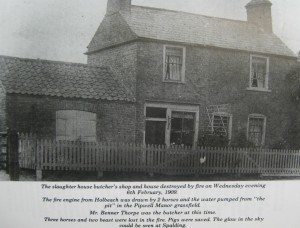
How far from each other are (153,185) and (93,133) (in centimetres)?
477

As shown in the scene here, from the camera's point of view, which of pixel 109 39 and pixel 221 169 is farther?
pixel 109 39

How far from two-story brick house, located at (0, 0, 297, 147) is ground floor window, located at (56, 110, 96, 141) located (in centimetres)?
2

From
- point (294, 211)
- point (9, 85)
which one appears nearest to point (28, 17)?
point (9, 85)

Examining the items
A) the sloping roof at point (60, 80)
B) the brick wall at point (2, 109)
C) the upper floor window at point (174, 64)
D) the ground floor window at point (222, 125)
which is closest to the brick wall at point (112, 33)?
the sloping roof at point (60, 80)

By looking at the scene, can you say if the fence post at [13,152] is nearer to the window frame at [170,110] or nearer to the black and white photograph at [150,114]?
the black and white photograph at [150,114]

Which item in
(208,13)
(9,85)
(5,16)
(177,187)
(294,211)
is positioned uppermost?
(208,13)

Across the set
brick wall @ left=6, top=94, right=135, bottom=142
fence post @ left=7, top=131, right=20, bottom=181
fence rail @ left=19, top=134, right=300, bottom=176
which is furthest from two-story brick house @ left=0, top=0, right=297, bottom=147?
fence post @ left=7, top=131, right=20, bottom=181

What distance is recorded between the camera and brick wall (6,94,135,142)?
8.50 meters

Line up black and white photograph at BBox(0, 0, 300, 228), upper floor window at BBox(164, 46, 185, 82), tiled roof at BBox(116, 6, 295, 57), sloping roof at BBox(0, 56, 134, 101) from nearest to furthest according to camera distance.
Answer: black and white photograph at BBox(0, 0, 300, 228)
sloping roof at BBox(0, 56, 134, 101)
tiled roof at BBox(116, 6, 295, 57)
upper floor window at BBox(164, 46, 185, 82)

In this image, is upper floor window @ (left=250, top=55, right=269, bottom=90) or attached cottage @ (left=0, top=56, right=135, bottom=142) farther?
upper floor window @ (left=250, top=55, right=269, bottom=90)

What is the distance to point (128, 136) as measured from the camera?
9.51m

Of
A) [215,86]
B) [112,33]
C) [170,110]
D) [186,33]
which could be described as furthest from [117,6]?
[215,86]

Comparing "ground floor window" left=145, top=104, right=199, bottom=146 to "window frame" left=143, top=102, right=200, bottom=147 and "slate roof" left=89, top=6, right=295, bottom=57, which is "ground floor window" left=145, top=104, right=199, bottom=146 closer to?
"window frame" left=143, top=102, right=200, bottom=147

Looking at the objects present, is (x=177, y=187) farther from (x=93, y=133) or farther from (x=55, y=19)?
(x=93, y=133)
